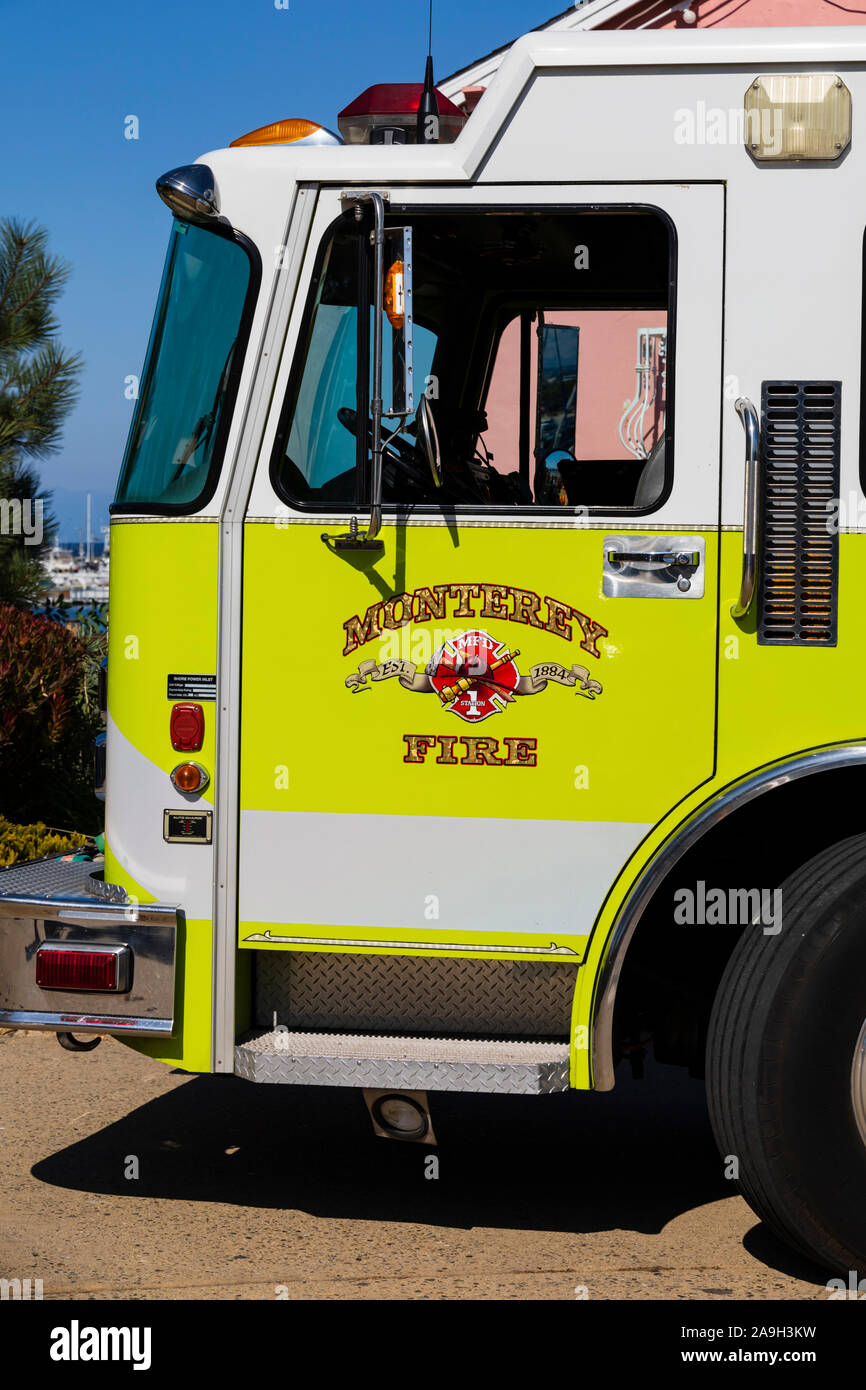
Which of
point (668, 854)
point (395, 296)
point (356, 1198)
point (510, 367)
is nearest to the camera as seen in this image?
point (395, 296)

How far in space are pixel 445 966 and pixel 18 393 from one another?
6448mm

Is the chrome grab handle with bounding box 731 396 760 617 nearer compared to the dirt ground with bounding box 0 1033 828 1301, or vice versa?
the chrome grab handle with bounding box 731 396 760 617

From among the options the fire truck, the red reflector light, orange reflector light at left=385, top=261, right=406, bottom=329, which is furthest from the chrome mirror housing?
the red reflector light

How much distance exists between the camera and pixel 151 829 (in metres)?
3.74

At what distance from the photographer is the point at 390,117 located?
12.7ft

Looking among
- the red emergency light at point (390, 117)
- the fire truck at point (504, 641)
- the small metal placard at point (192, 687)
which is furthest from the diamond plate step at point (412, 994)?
the red emergency light at point (390, 117)

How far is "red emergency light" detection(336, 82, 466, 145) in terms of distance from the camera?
12.5 feet

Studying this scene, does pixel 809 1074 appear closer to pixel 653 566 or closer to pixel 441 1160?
pixel 653 566

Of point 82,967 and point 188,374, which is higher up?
point 188,374

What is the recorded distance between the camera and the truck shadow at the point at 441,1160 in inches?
165

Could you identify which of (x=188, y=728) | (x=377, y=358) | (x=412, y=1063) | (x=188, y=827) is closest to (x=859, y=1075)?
(x=412, y=1063)

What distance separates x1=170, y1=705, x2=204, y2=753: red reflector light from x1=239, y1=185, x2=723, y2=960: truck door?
0.12 m

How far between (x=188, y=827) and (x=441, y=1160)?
1.62 metres

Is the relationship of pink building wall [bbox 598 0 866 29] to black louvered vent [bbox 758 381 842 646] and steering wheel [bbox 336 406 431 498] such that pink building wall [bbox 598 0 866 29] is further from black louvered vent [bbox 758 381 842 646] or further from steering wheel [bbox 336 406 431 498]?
steering wheel [bbox 336 406 431 498]
